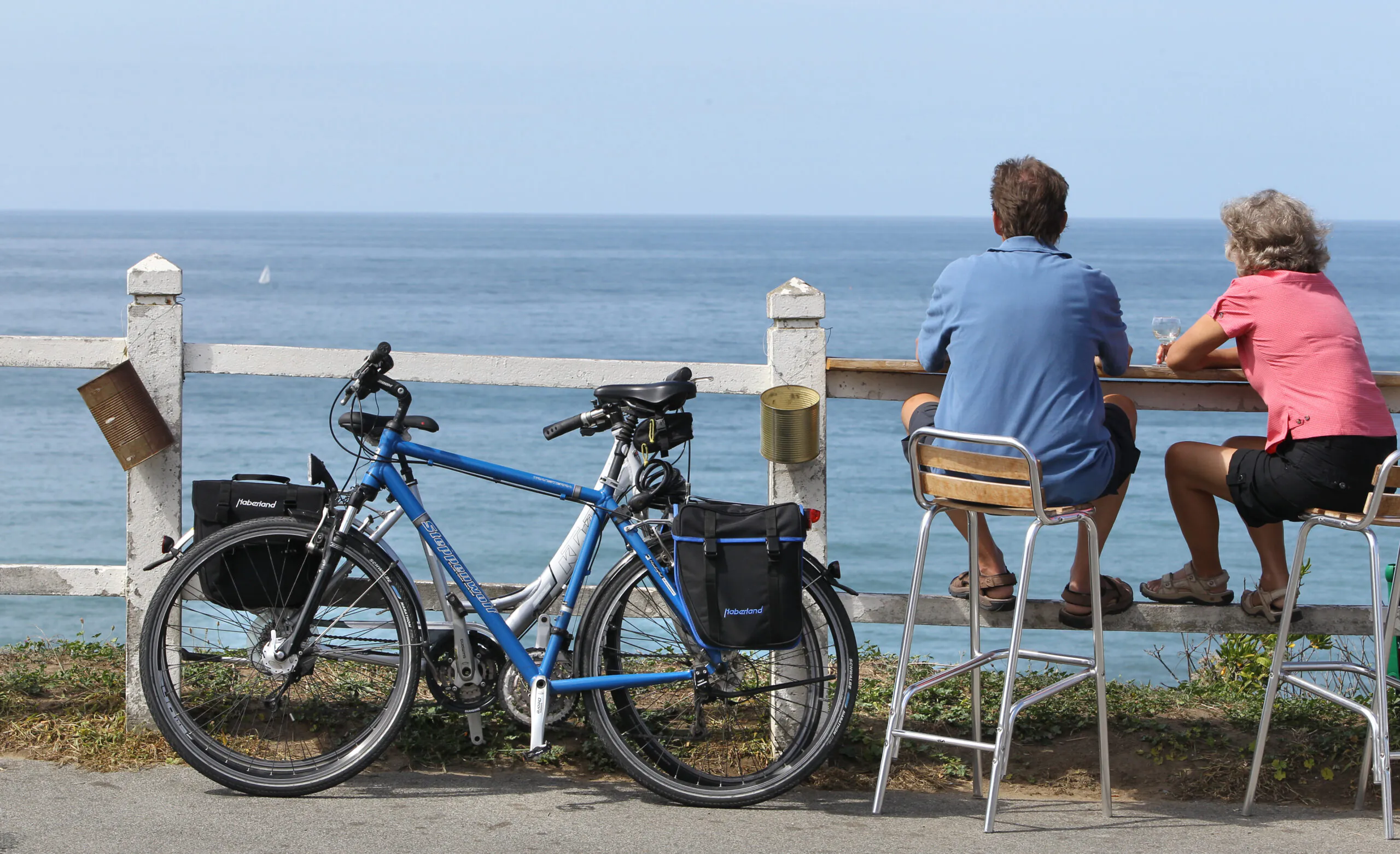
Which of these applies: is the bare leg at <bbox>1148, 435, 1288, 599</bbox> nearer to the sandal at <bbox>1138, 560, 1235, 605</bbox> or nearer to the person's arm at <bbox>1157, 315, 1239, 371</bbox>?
the sandal at <bbox>1138, 560, 1235, 605</bbox>

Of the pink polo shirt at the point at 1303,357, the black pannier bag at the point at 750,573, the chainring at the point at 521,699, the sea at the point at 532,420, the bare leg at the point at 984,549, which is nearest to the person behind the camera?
the black pannier bag at the point at 750,573

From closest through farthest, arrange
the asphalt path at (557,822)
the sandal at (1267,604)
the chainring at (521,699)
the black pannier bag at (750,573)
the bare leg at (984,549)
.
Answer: the asphalt path at (557,822) < the black pannier bag at (750,573) < the chainring at (521,699) < the sandal at (1267,604) < the bare leg at (984,549)

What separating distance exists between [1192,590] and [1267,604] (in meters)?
0.22

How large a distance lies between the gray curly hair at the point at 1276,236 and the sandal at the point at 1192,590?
0.97 m

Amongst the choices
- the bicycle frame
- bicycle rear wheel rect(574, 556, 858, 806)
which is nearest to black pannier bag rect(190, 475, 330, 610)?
the bicycle frame

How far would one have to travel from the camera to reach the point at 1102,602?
4348mm

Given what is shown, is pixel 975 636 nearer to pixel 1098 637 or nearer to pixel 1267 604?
pixel 1098 637

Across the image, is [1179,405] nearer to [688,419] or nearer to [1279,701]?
[1279,701]

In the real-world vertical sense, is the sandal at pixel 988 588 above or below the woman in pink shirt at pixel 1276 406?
below

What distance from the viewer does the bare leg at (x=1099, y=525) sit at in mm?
4277

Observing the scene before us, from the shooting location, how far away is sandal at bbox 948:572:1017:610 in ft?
14.3

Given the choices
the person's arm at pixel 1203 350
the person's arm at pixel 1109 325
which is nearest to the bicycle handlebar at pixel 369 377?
the person's arm at pixel 1109 325

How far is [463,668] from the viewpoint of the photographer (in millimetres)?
4141

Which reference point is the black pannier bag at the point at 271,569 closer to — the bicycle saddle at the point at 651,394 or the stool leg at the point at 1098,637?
the bicycle saddle at the point at 651,394
